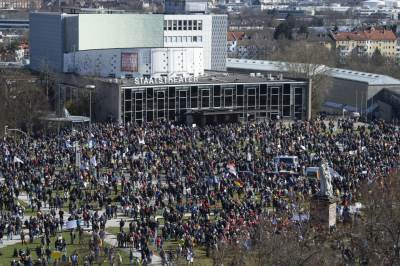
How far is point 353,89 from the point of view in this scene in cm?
9012

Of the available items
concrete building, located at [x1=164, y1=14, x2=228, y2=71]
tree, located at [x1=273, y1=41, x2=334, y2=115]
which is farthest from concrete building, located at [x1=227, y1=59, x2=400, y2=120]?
concrete building, located at [x1=164, y1=14, x2=228, y2=71]

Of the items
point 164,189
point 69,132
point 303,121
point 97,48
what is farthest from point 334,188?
point 97,48

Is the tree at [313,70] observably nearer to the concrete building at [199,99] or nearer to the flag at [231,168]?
the concrete building at [199,99]

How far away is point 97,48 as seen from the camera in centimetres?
8769

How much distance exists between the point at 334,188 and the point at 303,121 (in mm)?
28325

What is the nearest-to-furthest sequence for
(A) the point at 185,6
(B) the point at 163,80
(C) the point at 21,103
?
(C) the point at 21,103 < (B) the point at 163,80 < (A) the point at 185,6

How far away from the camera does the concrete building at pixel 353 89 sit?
8381 centimetres

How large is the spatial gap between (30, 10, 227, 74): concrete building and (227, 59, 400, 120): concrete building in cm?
528

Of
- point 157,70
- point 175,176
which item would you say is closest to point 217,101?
point 157,70

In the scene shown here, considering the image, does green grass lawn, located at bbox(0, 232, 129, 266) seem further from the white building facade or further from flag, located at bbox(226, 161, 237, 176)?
the white building facade

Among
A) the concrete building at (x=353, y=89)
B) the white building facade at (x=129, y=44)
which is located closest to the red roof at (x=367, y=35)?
the concrete building at (x=353, y=89)

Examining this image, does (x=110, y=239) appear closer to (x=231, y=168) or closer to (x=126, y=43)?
(x=231, y=168)

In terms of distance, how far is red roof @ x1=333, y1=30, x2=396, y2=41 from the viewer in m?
159

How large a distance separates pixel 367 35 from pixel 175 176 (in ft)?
383
